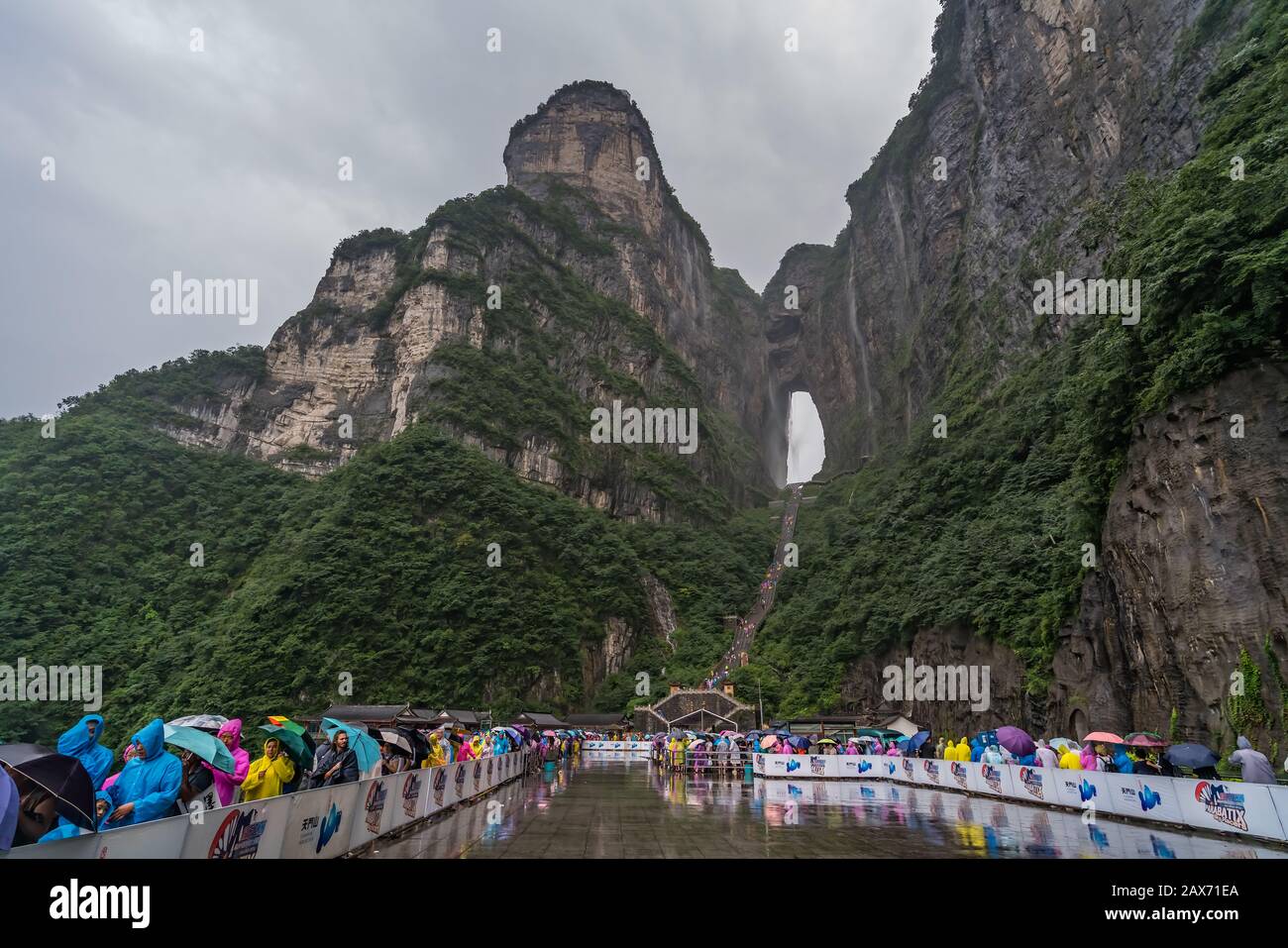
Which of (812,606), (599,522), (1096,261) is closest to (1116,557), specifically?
(1096,261)

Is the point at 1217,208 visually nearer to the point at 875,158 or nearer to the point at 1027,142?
the point at 1027,142

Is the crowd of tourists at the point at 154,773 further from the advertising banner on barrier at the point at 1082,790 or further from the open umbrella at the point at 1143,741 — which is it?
the open umbrella at the point at 1143,741

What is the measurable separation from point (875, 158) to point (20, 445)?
108080 mm

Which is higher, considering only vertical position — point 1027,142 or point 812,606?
point 1027,142

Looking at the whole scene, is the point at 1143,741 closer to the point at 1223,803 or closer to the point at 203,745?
the point at 1223,803

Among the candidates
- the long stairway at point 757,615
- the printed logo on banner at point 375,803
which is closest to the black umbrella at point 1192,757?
the printed logo on banner at point 375,803

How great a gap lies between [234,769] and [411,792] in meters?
5.82

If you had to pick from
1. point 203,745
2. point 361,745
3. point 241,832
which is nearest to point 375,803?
point 361,745

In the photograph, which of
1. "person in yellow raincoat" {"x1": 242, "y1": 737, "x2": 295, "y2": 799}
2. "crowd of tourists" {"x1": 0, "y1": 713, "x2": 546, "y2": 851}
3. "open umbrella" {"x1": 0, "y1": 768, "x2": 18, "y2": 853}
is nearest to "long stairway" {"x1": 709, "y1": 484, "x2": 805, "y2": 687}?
"crowd of tourists" {"x1": 0, "y1": 713, "x2": 546, "y2": 851}

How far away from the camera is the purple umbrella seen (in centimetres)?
1617
